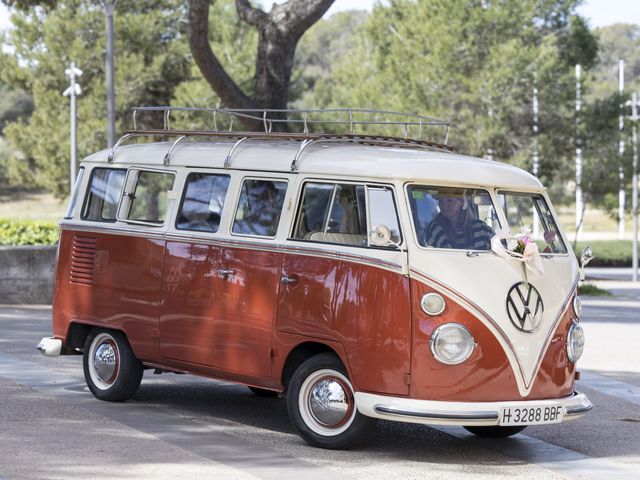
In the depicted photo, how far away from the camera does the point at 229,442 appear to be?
934 cm

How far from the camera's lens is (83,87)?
55.1 meters

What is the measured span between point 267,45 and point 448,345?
1274cm

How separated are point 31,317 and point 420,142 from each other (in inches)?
390

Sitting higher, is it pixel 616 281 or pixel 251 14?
pixel 251 14

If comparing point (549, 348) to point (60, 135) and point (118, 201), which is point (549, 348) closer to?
point (118, 201)

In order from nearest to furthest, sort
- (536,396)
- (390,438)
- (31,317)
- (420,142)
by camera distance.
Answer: (536,396) → (390,438) → (420,142) → (31,317)

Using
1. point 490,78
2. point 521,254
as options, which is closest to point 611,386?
point 521,254

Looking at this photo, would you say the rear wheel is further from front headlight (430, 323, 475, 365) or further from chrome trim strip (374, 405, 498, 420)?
front headlight (430, 323, 475, 365)

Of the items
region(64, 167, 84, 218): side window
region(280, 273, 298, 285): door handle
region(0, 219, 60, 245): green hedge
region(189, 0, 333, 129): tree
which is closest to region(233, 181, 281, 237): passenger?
region(280, 273, 298, 285): door handle

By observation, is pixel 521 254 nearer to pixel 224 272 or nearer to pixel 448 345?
pixel 448 345

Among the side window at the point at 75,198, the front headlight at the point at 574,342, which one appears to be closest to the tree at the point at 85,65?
the side window at the point at 75,198

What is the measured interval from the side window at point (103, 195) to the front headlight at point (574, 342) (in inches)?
168

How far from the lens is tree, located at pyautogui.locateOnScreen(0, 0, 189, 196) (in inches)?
2099

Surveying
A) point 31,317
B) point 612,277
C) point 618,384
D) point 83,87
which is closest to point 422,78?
point 612,277
